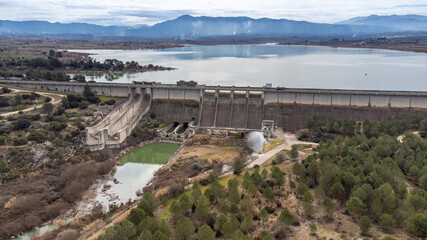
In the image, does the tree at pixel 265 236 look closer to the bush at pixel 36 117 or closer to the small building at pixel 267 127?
the small building at pixel 267 127

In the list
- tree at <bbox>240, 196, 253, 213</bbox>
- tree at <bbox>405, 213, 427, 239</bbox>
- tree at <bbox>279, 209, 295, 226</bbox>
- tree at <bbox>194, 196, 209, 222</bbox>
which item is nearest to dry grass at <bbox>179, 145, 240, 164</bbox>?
tree at <bbox>240, 196, 253, 213</bbox>

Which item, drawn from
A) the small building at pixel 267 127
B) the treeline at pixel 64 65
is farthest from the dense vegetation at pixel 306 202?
the treeline at pixel 64 65

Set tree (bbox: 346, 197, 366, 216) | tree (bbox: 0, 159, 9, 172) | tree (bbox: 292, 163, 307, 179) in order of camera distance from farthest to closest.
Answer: tree (bbox: 0, 159, 9, 172) → tree (bbox: 292, 163, 307, 179) → tree (bbox: 346, 197, 366, 216)

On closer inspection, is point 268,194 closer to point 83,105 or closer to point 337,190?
point 337,190

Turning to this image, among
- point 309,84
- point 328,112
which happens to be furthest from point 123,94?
point 309,84

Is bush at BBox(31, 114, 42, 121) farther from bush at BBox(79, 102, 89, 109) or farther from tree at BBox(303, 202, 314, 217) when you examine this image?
tree at BBox(303, 202, 314, 217)

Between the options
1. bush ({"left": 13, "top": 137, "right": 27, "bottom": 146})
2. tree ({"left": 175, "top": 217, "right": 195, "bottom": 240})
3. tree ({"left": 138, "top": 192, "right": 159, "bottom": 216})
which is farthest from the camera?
bush ({"left": 13, "top": 137, "right": 27, "bottom": 146})

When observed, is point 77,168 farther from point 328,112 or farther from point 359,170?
point 328,112
